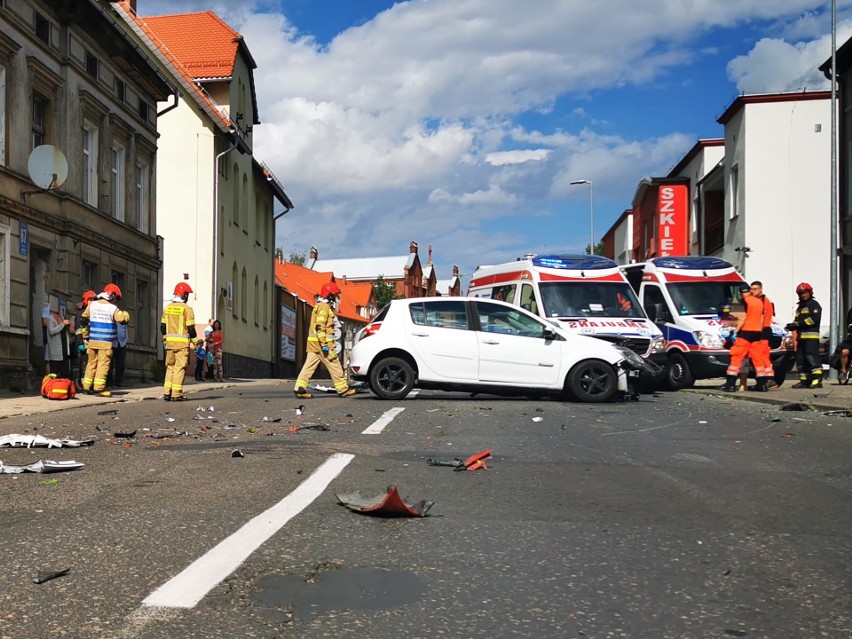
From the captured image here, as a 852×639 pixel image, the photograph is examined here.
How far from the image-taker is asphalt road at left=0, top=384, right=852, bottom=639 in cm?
365

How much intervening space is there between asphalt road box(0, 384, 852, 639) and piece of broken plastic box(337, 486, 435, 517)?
8 centimetres

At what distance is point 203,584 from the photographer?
4.00 metres

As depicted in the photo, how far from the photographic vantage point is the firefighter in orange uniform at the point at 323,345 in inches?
639

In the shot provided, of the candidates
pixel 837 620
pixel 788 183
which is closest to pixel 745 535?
pixel 837 620

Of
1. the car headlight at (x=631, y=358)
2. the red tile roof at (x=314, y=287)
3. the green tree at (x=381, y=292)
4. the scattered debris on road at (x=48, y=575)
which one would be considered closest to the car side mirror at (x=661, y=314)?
the car headlight at (x=631, y=358)

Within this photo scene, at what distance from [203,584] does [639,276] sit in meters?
17.9

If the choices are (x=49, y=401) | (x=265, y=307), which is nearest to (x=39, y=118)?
(x=49, y=401)

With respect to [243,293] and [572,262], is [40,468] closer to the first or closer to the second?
[572,262]

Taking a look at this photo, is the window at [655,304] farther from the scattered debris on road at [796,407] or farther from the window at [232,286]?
the window at [232,286]

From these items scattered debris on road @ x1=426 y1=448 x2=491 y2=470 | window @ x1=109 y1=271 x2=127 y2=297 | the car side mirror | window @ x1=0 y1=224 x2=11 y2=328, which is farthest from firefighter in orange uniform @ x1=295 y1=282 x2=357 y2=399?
window @ x1=109 y1=271 x2=127 y2=297

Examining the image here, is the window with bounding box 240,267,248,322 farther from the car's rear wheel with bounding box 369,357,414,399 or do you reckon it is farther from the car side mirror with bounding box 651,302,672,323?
the car's rear wheel with bounding box 369,357,414,399

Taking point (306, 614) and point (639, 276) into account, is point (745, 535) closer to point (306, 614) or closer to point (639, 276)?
point (306, 614)

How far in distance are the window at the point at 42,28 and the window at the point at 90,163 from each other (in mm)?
2710

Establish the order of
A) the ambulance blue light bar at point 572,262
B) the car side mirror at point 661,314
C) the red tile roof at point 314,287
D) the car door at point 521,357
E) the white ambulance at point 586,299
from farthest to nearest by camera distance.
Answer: the red tile roof at point 314,287
the car side mirror at point 661,314
the ambulance blue light bar at point 572,262
the white ambulance at point 586,299
the car door at point 521,357
